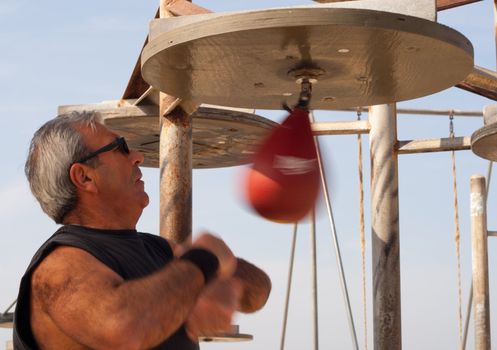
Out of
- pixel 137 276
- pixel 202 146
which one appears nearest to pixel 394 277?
pixel 202 146

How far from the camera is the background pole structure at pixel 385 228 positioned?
30.7 ft

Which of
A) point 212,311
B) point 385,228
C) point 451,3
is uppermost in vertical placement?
point 451,3

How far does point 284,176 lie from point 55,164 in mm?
1193

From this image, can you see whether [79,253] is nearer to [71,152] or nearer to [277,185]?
[71,152]

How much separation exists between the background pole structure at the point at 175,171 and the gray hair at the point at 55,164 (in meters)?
3.45

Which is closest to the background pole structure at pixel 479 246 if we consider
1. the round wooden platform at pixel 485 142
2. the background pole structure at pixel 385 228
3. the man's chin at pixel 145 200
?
the background pole structure at pixel 385 228

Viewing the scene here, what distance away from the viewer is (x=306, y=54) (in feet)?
18.5

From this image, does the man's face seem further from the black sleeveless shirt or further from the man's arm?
the man's arm

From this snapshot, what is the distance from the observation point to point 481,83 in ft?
31.1

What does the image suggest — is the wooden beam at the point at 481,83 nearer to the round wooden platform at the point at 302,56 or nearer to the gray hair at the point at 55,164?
the round wooden platform at the point at 302,56

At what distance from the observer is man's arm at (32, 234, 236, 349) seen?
3.53 metres

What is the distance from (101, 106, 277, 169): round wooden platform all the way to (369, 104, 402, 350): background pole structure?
1.13 metres

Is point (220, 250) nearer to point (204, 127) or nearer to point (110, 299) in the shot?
point (110, 299)

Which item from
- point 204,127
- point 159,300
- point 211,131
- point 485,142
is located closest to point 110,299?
point 159,300
